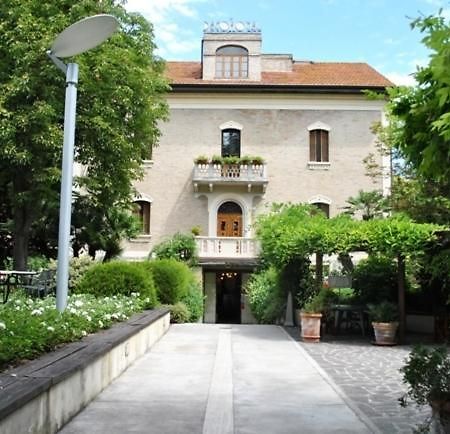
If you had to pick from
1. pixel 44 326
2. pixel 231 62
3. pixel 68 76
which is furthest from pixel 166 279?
pixel 231 62

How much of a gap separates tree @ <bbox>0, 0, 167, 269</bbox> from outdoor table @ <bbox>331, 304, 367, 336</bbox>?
743 centimetres

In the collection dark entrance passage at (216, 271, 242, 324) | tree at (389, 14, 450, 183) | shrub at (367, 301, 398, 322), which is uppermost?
tree at (389, 14, 450, 183)

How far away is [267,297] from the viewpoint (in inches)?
805

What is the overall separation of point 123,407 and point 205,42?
1035 inches

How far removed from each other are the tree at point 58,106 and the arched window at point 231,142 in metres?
10.8

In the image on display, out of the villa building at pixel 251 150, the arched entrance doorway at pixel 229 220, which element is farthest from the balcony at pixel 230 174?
the arched entrance doorway at pixel 229 220

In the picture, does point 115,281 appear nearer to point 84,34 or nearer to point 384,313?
point 384,313

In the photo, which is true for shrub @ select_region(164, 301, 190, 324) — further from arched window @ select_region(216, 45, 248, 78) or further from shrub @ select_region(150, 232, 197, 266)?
arched window @ select_region(216, 45, 248, 78)

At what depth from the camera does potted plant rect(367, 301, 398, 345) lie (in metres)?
13.4

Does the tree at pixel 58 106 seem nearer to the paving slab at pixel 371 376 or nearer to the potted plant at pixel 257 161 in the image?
the paving slab at pixel 371 376

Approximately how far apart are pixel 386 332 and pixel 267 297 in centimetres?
736

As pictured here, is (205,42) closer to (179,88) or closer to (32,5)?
(179,88)

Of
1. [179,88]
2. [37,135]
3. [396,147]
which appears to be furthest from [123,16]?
[396,147]

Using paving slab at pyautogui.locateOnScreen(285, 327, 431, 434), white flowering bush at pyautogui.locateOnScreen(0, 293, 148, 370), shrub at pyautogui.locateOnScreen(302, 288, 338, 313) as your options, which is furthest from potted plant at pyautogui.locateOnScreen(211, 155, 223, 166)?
white flowering bush at pyautogui.locateOnScreen(0, 293, 148, 370)
